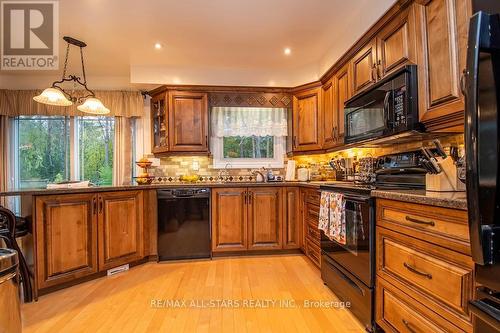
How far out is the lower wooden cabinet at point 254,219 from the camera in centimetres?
326

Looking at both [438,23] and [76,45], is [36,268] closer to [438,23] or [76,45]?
[76,45]

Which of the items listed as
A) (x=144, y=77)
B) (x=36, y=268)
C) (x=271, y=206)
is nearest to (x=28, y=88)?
(x=144, y=77)

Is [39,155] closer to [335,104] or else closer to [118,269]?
[118,269]

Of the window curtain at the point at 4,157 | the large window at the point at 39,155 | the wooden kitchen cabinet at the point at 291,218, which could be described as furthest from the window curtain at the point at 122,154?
the wooden kitchen cabinet at the point at 291,218

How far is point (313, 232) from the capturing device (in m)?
2.91

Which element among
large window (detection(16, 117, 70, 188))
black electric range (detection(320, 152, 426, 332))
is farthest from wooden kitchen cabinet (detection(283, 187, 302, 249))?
large window (detection(16, 117, 70, 188))

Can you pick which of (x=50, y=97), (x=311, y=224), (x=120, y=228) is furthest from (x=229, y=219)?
(x=50, y=97)

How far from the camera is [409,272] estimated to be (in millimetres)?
1359

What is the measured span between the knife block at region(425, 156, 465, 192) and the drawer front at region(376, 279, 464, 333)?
0.62m

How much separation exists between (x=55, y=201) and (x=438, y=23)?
318 cm

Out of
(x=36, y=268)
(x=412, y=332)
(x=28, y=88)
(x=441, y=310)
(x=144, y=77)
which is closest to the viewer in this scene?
(x=441, y=310)

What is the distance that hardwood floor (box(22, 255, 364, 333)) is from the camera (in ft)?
5.88

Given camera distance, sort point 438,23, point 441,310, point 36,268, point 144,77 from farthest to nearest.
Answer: point 144,77 < point 36,268 < point 438,23 < point 441,310

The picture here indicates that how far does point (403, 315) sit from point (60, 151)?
4701 millimetres
